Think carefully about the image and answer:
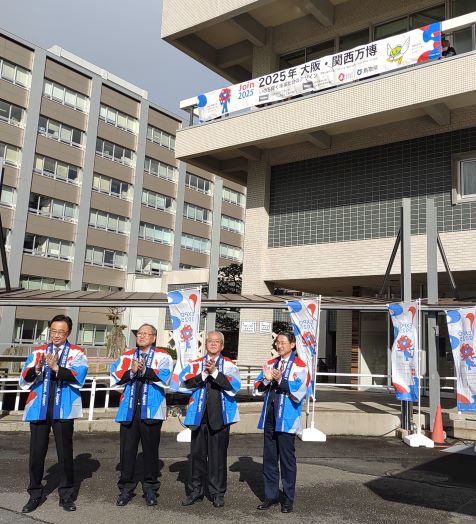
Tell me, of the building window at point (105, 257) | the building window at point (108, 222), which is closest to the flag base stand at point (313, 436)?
the building window at point (105, 257)

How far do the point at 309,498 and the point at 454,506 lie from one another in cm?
159

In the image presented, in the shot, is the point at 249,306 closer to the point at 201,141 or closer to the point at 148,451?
the point at 148,451

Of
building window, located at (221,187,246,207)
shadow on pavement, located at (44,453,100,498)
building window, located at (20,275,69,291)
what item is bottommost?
shadow on pavement, located at (44,453,100,498)

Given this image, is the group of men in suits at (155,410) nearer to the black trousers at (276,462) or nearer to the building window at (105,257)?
the black trousers at (276,462)

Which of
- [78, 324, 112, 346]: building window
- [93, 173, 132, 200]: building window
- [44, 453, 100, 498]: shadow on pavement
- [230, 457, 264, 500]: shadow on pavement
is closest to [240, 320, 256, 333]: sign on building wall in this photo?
[230, 457, 264, 500]: shadow on pavement

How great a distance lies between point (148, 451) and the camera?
605 cm

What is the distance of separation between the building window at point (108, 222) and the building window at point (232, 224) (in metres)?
11.9

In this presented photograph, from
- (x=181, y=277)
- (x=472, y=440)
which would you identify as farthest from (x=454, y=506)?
(x=181, y=277)

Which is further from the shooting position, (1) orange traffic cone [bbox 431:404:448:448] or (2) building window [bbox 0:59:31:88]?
(2) building window [bbox 0:59:31:88]

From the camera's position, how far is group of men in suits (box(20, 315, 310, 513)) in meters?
5.86

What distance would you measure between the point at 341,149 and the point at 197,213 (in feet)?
120

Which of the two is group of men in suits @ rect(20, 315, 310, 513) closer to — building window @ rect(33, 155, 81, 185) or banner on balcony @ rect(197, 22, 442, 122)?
banner on balcony @ rect(197, 22, 442, 122)

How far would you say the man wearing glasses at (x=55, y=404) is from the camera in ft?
18.9

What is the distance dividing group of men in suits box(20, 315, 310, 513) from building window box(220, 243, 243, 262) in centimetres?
4881
